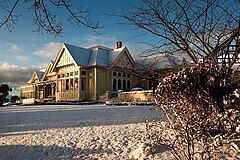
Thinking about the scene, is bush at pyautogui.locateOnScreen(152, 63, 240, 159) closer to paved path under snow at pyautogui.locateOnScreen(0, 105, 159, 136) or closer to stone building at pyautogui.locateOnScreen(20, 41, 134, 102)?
paved path under snow at pyautogui.locateOnScreen(0, 105, 159, 136)

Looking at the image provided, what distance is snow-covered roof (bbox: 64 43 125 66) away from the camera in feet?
101

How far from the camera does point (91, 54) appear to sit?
33.2 m

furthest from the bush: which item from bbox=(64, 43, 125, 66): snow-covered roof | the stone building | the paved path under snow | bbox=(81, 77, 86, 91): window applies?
bbox=(81, 77, 86, 91): window

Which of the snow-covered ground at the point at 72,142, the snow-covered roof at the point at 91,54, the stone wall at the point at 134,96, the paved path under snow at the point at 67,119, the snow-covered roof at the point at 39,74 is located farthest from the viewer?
the snow-covered roof at the point at 39,74

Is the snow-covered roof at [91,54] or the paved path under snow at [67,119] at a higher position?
the snow-covered roof at [91,54]

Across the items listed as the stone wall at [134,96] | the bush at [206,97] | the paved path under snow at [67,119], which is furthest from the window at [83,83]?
the bush at [206,97]

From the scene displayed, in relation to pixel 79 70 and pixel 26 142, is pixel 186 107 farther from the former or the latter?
pixel 79 70

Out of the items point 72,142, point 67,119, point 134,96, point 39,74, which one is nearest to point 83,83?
point 134,96

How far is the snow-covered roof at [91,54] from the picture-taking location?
30647 mm

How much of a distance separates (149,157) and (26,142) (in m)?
3.72

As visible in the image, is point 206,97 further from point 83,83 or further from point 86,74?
point 86,74

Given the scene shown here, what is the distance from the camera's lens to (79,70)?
30.4 metres

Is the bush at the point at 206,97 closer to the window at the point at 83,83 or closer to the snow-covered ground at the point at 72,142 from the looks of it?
the snow-covered ground at the point at 72,142

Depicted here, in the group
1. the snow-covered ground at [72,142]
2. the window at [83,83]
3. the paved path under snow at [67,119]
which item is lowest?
the snow-covered ground at [72,142]
